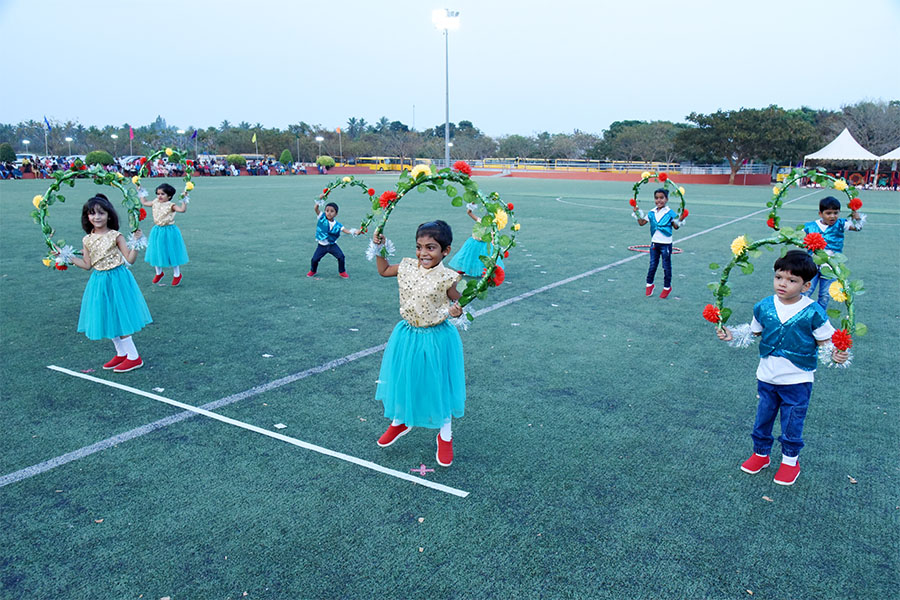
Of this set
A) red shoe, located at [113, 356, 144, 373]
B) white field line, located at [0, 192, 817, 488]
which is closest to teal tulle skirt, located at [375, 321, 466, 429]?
white field line, located at [0, 192, 817, 488]

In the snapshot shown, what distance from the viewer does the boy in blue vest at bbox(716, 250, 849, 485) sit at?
159 inches

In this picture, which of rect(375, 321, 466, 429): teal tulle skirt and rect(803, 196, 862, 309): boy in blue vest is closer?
rect(375, 321, 466, 429): teal tulle skirt

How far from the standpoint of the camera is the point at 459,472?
4445 mm

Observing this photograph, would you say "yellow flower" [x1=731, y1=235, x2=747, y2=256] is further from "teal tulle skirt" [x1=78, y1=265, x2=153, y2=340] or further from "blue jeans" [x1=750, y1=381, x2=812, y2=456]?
"teal tulle skirt" [x1=78, y1=265, x2=153, y2=340]

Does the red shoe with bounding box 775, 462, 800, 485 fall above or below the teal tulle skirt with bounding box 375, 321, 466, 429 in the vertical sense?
below

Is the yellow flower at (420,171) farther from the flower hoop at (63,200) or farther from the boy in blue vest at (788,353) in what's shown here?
the flower hoop at (63,200)

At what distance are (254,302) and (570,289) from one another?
5.11 metres

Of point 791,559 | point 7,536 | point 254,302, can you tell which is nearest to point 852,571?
point 791,559

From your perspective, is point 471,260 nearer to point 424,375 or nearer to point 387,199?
point 387,199

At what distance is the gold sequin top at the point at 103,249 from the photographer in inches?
244

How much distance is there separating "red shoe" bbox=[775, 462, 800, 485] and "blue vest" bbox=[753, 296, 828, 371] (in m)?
0.74

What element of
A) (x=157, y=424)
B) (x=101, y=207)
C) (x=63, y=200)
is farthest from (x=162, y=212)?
(x=157, y=424)

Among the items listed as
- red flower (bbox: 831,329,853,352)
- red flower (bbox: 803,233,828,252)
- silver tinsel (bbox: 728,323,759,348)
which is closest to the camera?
red flower (bbox: 831,329,853,352)

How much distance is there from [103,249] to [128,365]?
1.21 meters
